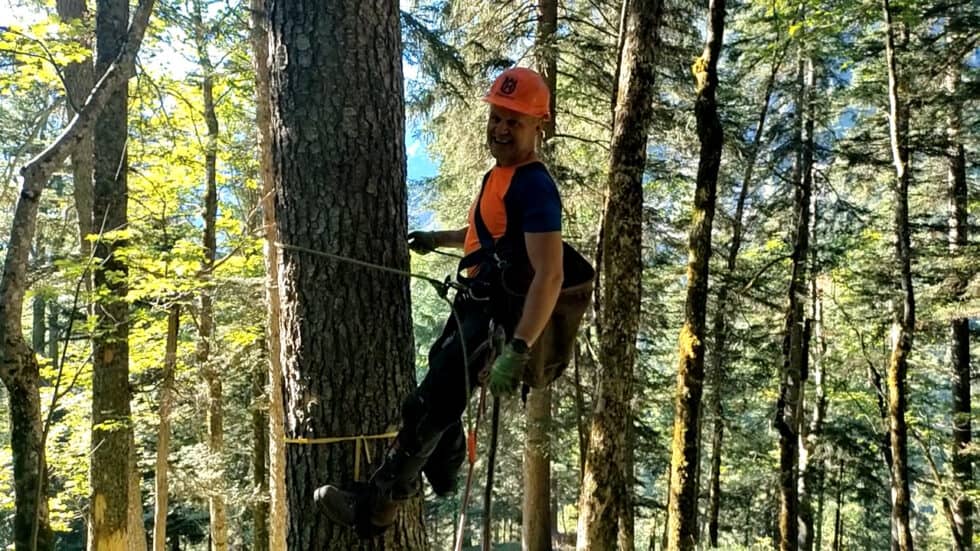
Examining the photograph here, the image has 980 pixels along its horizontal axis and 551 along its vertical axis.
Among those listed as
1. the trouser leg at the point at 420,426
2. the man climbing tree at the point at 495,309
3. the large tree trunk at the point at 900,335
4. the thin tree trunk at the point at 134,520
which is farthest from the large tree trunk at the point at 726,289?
the trouser leg at the point at 420,426

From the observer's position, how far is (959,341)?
1509cm

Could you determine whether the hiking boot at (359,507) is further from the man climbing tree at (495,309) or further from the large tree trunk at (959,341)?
the large tree trunk at (959,341)

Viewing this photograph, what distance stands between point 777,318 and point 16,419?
1736cm

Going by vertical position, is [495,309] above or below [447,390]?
above

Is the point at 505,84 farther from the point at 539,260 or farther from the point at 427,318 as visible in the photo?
the point at 427,318

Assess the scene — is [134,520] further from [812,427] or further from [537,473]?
[812,427]

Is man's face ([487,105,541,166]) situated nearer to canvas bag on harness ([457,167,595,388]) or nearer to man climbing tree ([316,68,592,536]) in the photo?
man climbing tree ([316,68,592,536])

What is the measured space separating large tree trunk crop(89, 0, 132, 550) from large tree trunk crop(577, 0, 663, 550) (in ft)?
17.3

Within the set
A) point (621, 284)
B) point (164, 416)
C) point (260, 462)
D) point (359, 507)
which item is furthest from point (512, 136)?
point (260, 462)

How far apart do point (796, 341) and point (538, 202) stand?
11956 millimetres

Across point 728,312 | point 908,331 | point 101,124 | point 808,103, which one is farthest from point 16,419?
point 808,103

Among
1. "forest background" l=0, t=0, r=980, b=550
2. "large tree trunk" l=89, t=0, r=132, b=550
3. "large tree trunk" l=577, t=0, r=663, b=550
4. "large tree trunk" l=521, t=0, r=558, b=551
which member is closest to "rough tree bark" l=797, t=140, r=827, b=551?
"forest background" l=0, t=0, r=980, b=550

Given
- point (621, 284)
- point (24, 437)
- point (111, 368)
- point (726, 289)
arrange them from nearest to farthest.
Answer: point (24, 437)
point (621, 284)
point (111, 368)
point (726, 289)

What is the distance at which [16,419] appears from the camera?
4004mm
